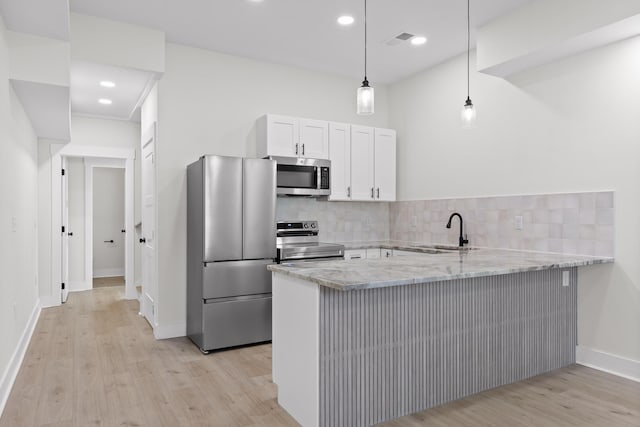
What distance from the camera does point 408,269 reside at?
243 cm

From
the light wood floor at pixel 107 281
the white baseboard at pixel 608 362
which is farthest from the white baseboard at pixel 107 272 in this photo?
the white baseboard at pixel 608 362

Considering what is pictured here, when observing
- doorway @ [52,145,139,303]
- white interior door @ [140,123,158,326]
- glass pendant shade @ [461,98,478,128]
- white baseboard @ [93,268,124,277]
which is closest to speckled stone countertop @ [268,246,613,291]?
glass pendant shade @ [461,98,478,128]

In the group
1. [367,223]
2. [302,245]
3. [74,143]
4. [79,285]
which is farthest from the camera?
[79,285]

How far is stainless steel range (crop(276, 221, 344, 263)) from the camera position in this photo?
13.3ft

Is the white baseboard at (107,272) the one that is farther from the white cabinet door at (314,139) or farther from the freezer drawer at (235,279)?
the white cabinet door at (314,139)

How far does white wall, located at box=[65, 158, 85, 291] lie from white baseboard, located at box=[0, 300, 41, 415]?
2365 mm

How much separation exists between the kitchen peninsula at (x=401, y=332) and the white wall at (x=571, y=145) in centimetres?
37

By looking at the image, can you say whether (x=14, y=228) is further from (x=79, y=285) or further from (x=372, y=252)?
(x=79, y=285)

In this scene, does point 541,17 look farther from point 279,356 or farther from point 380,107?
point 279,356

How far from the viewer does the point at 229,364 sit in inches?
134

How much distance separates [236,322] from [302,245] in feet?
3.36

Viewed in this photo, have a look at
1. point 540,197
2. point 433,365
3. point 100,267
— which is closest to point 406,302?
point 433,365

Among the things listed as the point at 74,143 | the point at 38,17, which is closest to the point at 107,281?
the point at 74,143

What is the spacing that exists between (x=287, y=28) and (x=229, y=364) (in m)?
2.91
